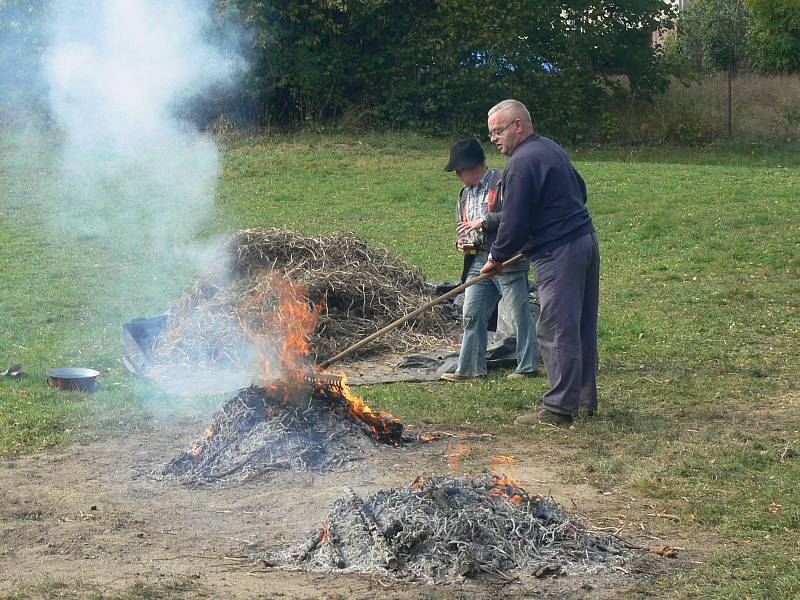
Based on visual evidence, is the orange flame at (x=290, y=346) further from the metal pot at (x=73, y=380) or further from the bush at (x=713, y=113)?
the bush at (x=713, y=113)

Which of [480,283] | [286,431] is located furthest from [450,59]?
[286,431]

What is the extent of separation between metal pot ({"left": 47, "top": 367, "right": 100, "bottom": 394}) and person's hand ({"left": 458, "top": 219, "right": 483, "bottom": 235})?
310 centimetres

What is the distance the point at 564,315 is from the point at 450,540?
2646mm

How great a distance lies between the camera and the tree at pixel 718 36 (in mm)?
30547

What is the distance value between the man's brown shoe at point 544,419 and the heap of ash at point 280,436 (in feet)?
3.02

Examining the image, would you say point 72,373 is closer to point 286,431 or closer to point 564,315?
point 286,431

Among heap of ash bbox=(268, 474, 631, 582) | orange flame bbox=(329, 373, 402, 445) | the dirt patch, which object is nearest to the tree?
orange flame bbox=(329, 373, 402, 445)

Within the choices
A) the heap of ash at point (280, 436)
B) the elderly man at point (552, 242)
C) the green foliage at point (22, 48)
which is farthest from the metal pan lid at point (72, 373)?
the green foliage at point (22, 48)

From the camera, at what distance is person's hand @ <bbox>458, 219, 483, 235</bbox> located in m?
8.41

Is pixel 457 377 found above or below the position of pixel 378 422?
below

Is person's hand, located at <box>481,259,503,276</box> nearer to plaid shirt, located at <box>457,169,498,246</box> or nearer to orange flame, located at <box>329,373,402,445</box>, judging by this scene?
plaid shirt, located at <box>457,169,498,246</box>

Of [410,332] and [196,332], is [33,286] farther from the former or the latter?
[410,332]

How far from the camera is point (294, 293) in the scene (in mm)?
9789

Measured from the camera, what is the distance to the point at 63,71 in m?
10.1
